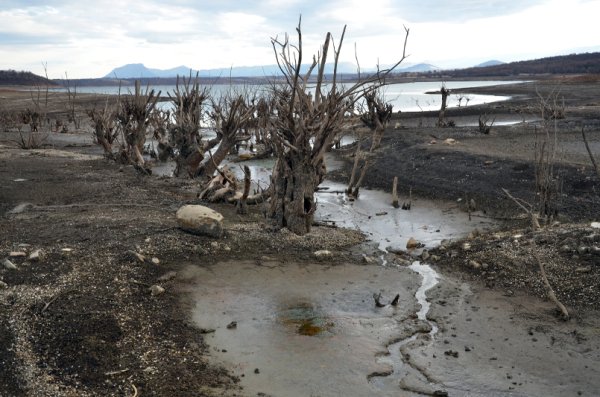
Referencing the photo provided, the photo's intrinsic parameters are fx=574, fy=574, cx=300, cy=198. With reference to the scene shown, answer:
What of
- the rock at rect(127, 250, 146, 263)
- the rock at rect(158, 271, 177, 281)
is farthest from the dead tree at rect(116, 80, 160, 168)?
the rock at rect(158, 271, 177, 281)

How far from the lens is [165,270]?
8.45m

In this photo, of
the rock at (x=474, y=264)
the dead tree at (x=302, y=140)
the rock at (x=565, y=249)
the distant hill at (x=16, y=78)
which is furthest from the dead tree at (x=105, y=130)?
the distant hill at (x=16, y=78)

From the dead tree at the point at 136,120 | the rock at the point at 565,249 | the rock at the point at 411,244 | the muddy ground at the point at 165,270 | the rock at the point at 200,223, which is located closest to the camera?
the muddy ground at the point at 165,270

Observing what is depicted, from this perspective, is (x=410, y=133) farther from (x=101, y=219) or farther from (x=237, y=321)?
(x=237, y=321)

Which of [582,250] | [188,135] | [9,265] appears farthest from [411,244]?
[188,135]

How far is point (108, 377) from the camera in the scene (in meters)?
5.49

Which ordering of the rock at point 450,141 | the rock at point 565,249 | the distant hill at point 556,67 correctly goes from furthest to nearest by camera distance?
1. the distant hill at point 556,67
2. the rock at point 450,141
3. the rock at point 565,249

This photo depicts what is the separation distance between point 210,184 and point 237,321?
6886 mm

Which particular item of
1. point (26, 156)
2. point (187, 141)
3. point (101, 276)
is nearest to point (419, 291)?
point (101, 276)

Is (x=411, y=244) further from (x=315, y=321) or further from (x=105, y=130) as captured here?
(x=105, y=130)

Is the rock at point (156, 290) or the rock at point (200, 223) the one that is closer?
the rock at point (156, 290)

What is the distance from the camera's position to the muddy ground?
570 cm

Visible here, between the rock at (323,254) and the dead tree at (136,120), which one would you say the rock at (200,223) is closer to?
the rock at (323,254)

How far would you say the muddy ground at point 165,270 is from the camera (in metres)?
5.70
